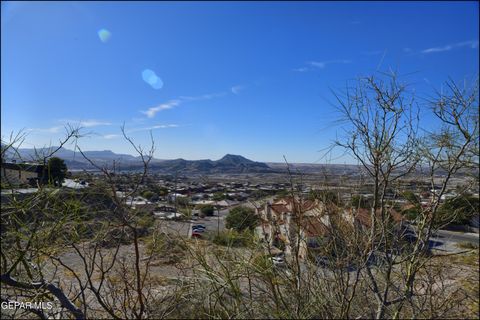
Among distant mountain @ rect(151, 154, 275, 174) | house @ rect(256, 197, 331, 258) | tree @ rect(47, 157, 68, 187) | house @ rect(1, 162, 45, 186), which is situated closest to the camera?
house @ rect(256, 197, 331, 258)

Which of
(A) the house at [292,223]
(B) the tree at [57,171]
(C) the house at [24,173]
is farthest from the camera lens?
(B) the tree at [57,171]

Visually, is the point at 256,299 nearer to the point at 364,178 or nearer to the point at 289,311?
the point at 289,311

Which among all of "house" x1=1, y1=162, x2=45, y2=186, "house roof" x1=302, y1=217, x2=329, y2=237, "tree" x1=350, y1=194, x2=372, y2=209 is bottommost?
"house roof" x1=302, y1=217, x2=329, y2=237

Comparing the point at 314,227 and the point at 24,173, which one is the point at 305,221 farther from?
the point at 24,173

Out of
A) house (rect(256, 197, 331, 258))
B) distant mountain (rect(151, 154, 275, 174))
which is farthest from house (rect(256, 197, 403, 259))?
distant mountain (rect(151, 154, 275, 174))

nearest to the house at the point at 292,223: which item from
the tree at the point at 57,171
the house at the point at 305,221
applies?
the house at the point at 305,221

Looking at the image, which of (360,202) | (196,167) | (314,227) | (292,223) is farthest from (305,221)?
(196,167)

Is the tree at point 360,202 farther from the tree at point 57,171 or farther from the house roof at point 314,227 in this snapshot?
the tree at point 57,171

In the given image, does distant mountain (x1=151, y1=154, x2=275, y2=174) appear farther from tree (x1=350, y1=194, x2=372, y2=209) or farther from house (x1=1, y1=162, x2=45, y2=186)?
house (x1=1, y1=162, x2=45, y2=186)

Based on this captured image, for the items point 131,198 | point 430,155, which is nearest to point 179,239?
point 131,198
